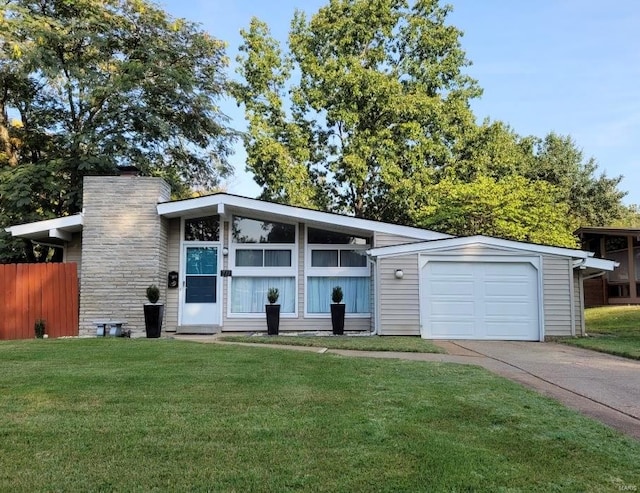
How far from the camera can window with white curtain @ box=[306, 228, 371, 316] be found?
494 inches

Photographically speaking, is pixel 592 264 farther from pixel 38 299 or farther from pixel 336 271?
pixel 38 299

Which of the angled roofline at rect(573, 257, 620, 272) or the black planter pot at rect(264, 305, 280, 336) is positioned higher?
the angled roofline at rect(573, 257, 620, 272)

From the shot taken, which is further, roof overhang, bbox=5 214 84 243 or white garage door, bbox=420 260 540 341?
roof overhang, bbox=5 214 84 243

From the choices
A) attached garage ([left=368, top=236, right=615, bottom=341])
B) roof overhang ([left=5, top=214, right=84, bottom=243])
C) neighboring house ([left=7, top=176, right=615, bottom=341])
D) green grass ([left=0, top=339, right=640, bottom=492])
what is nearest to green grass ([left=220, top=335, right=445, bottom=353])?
attached garage ([left=368, top=236, right=615, bottom=341])

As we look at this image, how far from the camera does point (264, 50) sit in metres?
24.7

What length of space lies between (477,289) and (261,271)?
5.02 meters

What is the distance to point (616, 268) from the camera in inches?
854

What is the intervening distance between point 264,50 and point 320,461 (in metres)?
24.1

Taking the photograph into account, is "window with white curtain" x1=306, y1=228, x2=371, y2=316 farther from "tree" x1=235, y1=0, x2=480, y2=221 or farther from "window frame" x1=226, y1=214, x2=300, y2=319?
"tree" x1=235, y1=0, x2=480, y2=221

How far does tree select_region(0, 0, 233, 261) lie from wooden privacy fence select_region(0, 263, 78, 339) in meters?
3.75

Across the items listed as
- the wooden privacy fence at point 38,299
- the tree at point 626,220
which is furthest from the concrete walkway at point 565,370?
the tree at point 626,220

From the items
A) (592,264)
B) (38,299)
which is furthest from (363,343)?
(38,299)

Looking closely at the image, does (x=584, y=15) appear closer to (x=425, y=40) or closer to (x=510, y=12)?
(x=510, y=12)

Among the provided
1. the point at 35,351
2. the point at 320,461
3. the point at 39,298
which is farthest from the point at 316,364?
the point at 39,298
